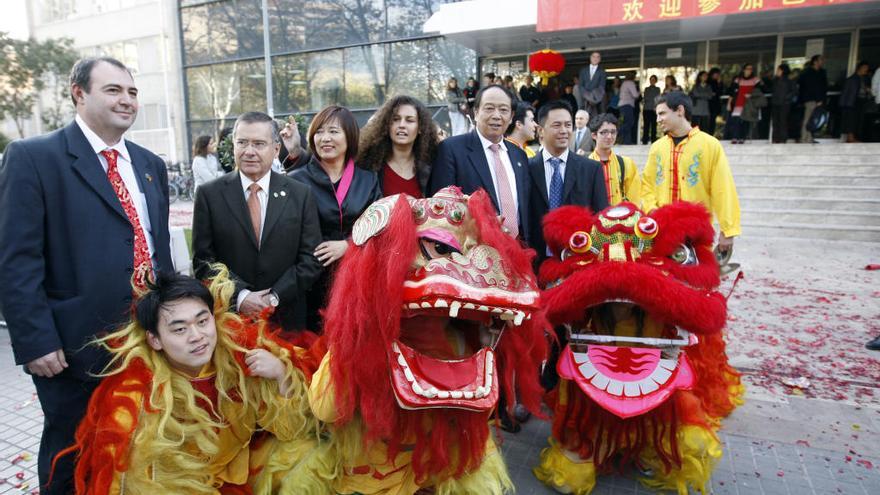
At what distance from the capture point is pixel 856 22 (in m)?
11.4

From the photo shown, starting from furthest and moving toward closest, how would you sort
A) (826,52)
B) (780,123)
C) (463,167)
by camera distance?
(826,52)
(780,123)
(463,167)

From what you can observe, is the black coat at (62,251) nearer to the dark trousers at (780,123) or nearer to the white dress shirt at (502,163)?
the white dress shirt at (502,163)

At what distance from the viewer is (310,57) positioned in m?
17.1

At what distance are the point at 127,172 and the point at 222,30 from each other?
18691 mm

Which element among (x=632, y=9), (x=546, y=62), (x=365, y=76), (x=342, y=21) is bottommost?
(x=546, y=62)

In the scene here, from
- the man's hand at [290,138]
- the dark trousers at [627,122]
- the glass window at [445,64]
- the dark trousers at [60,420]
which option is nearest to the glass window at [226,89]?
the glass window at [445,64]

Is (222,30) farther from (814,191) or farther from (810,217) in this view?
(810,217)

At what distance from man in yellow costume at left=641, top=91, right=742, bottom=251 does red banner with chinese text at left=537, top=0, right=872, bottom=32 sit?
23.9ft

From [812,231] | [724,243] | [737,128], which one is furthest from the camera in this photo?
[737,128]

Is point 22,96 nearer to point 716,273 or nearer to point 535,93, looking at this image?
point 535,93

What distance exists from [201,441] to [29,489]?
1.47 m

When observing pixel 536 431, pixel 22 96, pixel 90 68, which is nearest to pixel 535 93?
pixel 536 431

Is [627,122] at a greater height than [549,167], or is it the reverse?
[627,122]

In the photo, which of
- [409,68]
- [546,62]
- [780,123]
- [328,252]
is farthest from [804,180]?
[409,68]
